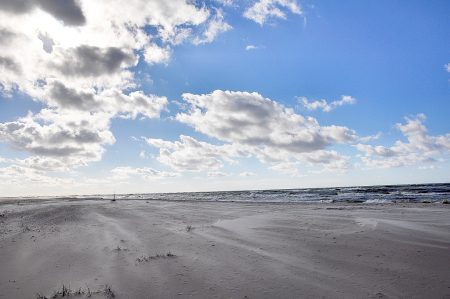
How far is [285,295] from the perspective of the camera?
5.12 metres

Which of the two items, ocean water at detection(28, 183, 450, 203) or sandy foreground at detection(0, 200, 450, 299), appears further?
ocean water at detection(28, 183, 450, 203)

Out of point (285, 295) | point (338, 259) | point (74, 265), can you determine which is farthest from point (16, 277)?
point (338, 259)

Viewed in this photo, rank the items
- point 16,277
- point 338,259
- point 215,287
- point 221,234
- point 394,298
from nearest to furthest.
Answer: point 394,298 < point 215,287 < point 16,277 < point 338,259 < point 221,234

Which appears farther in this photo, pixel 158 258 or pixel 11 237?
pixel 11 237

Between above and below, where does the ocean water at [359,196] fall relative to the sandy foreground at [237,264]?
below

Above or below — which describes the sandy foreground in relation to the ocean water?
above

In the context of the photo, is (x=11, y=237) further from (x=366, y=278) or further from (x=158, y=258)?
(x=366, y=278)

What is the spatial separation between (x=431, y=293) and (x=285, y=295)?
90.8 inches

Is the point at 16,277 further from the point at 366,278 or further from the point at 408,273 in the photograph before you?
the point at 408,273

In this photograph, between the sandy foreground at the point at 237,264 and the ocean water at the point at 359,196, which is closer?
the sandy foreground at the point at 237,264

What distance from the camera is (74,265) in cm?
715

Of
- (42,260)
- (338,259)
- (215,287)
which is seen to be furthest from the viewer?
(42,260)

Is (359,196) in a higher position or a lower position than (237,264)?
lower

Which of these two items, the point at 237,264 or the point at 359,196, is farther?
the point at 359,196
